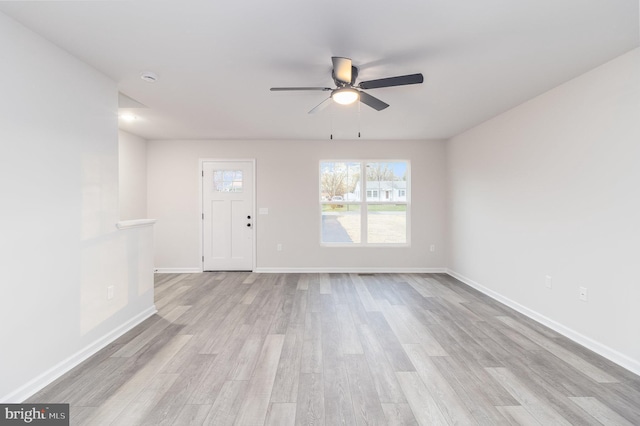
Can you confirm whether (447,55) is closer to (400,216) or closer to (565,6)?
(565,6)

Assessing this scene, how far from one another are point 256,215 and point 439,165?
357 cm

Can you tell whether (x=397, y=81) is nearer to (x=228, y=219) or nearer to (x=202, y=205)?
(x=228, y=219)

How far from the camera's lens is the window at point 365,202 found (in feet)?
16.7

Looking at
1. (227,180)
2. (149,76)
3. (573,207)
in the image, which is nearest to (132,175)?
(227,180)

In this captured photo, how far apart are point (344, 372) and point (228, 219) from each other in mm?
3650

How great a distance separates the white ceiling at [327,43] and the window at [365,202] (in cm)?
196

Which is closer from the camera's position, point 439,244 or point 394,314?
point 394,314

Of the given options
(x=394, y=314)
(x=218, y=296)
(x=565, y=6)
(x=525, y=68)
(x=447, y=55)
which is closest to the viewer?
(x=565, y=6)

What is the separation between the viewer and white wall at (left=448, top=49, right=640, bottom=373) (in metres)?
2.11

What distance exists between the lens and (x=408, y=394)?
5.83 ft

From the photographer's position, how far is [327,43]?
198cm

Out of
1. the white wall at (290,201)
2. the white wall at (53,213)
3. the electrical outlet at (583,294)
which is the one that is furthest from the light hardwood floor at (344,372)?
the white wall at (290,201)

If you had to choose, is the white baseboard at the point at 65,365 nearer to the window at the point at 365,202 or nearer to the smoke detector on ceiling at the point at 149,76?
the smoke detector on ceiling at the point at 149,76

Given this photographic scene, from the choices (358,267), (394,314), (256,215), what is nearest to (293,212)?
(256,215)
